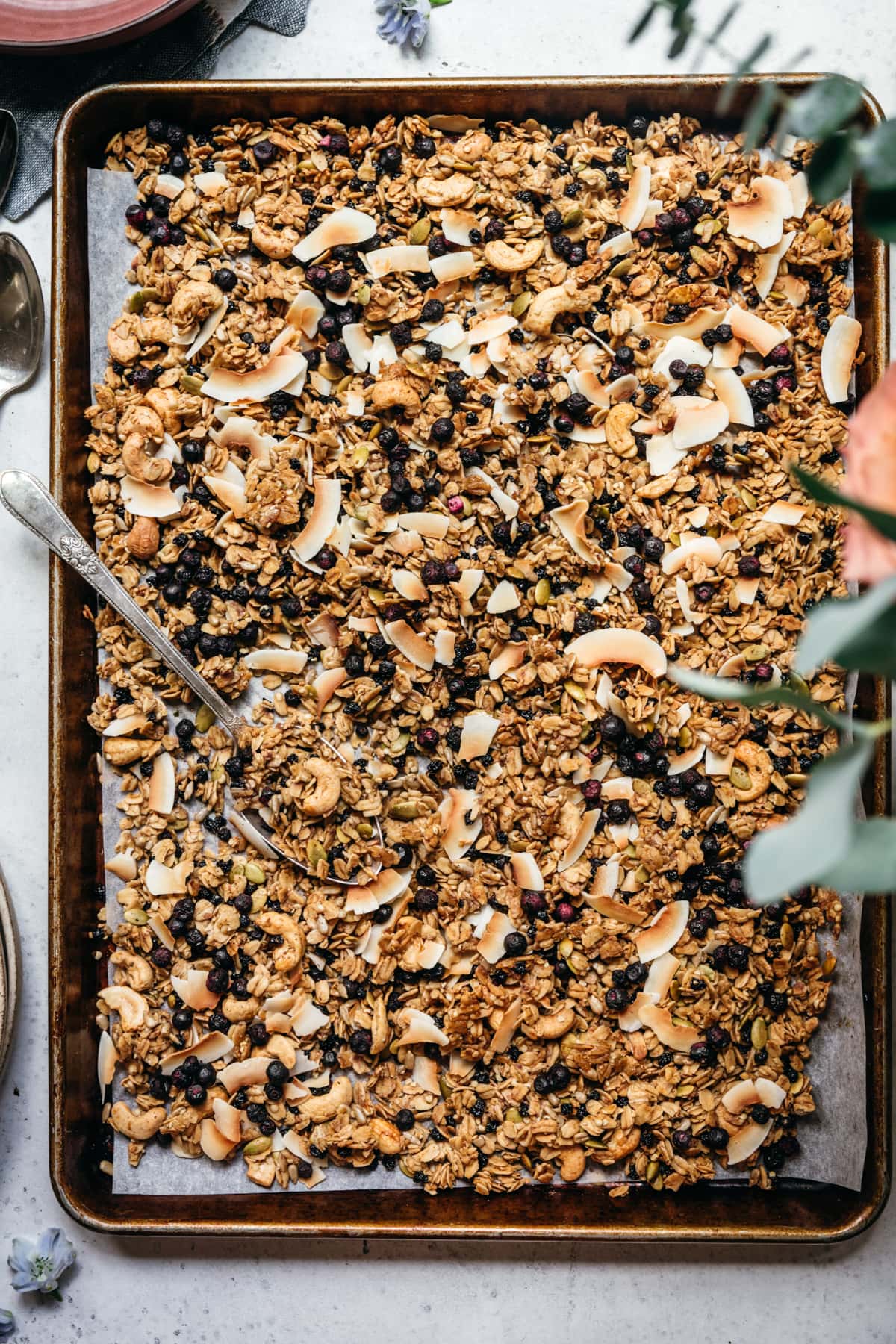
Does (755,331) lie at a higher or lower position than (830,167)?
lower

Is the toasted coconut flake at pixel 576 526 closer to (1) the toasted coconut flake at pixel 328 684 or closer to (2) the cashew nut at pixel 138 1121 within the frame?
(1) the toasted coconut flake at pixel 328 684

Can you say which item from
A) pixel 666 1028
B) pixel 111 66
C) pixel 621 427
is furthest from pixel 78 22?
pixel 666 1028

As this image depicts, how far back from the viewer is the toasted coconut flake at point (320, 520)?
4.98ft

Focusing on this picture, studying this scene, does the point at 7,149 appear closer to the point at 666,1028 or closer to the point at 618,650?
the point at 618,650

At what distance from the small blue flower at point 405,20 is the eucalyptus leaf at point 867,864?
55.8 inches

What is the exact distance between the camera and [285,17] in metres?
1.59

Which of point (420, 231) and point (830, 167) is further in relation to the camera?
point (420, 231)

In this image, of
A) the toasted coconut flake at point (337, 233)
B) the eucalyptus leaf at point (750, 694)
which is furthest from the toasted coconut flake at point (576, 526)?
the eucalyptus leaf at point (750, 694)

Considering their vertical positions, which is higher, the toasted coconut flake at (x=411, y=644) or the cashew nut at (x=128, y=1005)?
the toasted coconut flake at (x=411, y=644)

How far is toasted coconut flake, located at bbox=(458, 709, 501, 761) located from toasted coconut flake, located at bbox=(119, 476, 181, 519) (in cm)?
48

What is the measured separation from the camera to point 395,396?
1.50 m

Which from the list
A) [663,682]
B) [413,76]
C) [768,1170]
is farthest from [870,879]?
[413,76]

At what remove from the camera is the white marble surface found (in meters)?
1.59

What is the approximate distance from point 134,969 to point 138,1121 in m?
0.19
